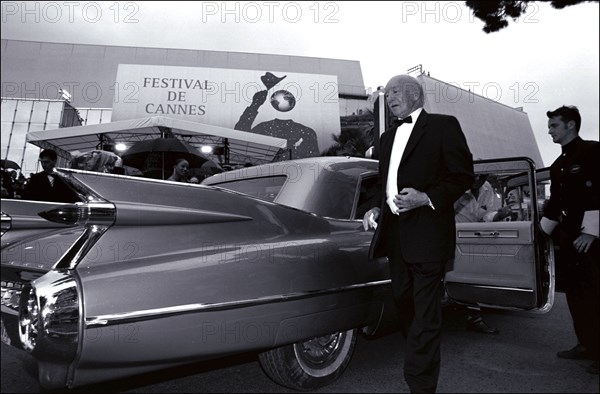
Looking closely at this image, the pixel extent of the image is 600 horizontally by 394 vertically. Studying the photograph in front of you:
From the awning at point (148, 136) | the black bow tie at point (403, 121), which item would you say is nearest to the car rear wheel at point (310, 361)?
the black bow tie at point (403, 121)

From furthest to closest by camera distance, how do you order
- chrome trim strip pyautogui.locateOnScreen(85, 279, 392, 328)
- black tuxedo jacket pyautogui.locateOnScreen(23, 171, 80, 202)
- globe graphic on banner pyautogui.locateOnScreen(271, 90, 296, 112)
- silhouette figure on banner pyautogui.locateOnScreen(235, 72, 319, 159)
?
globe graphic on banner pyautogui.locateOnScreen(271, 90, 296, 112) < silhouette figure on banner pyautogui.locateOnScreen(235, 72, 319, 159) < black tuxedo jacket pyautogui.locateOnScreen(23, 171, 80, 202) < chrome trim strip pyautogui.locateOnScreen(85, 279, 392, 328)

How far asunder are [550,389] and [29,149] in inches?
824

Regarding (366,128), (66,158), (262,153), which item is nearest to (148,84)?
(66,158)

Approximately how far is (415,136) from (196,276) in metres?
1.24

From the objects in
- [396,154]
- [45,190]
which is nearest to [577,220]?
[396,154]

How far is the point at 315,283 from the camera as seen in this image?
2.12 m

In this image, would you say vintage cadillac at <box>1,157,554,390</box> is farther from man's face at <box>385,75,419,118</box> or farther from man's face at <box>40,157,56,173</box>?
man's face at <box>40,157,56,173</box>

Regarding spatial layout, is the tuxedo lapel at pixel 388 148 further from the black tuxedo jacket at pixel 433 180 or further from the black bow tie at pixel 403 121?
the black tuxedo jacket at pixel 433 180

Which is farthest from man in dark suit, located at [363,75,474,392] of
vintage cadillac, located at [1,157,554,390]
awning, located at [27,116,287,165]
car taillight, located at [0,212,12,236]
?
awning, located at [27,116,287,165]

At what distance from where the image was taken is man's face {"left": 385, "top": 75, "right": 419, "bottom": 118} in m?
2.18

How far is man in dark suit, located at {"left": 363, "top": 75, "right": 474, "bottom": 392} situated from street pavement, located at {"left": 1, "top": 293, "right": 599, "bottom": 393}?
53 cm

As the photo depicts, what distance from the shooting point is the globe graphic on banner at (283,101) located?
17.2 m

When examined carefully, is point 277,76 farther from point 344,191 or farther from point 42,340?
point 42,340

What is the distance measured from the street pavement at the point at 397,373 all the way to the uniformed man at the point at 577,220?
26cm
